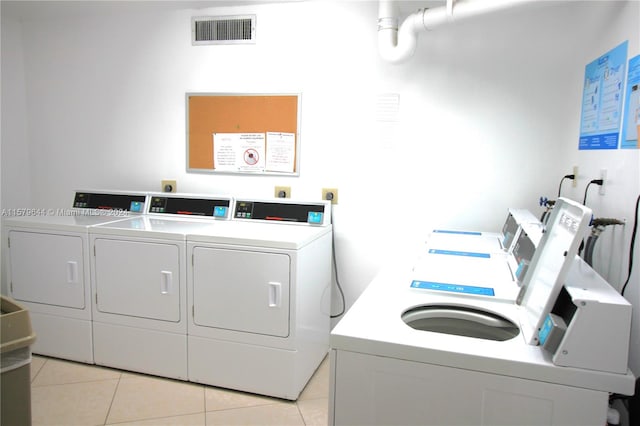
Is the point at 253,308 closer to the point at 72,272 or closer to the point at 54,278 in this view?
the point at 72,272

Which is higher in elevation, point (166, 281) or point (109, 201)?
point (109, 201)

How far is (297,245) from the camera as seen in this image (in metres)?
2.49

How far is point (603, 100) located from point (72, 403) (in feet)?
10.5

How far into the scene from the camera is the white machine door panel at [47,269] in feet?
9.60

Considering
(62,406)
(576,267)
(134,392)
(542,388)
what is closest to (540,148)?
(576,267)

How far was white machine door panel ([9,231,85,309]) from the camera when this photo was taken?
→ 293 cm

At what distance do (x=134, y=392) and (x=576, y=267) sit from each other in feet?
8.05

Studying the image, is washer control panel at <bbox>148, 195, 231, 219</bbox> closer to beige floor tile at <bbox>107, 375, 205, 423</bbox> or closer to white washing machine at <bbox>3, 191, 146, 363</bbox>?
white washing machine at <bbox>3, 191, 146, 363</bbox>

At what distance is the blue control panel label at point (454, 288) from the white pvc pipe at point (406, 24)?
1.53m

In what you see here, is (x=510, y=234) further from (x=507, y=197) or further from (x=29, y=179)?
(x=29, y=179)

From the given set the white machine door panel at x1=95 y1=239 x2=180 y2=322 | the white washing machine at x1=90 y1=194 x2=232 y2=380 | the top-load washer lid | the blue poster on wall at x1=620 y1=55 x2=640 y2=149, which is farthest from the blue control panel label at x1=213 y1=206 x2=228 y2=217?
the blue poster on wall at x1=620 y1=55 x2=640 y2=149

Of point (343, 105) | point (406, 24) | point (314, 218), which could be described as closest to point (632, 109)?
point (406, 24)

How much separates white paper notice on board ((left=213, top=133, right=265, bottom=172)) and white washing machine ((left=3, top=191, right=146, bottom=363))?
92 centimetres

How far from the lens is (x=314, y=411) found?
2510mm
